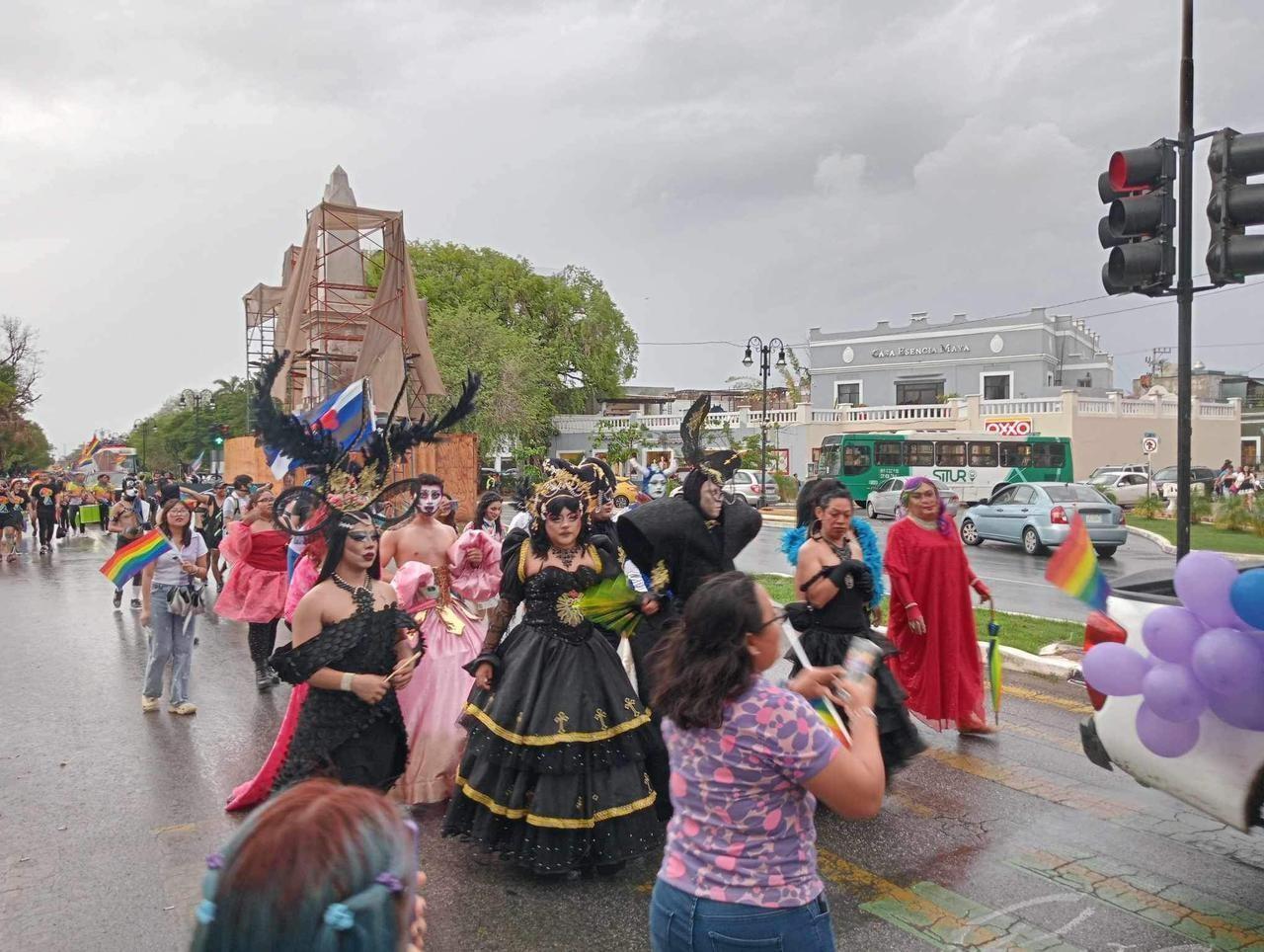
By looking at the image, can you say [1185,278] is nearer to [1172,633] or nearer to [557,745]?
[1172,633]

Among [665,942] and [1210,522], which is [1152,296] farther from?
[1210,522]

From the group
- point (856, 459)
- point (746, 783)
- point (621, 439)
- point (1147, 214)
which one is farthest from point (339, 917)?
point (621, 439)

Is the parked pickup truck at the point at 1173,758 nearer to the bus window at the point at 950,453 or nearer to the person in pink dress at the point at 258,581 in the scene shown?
the person in pink dress at the point at 258,581

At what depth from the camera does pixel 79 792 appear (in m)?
6.02

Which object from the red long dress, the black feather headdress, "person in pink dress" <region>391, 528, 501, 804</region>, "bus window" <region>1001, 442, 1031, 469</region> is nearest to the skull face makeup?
"person in pink dress" <region>391, 528, 501, 804</region>

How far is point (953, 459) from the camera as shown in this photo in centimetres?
3403

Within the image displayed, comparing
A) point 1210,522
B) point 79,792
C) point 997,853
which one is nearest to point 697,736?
point 997,853

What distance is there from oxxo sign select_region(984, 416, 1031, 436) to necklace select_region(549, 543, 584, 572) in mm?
37379

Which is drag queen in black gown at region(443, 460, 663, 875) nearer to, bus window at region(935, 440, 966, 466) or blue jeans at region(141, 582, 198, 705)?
blue jeans at region(141, 582, 198, 705)

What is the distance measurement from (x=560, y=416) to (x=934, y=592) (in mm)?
45563

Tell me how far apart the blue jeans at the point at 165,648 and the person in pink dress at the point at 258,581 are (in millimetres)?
809

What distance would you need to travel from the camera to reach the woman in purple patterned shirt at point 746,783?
2.32 metres

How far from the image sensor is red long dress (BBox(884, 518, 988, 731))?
254 inches

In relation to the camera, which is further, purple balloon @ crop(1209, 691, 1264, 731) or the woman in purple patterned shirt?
purple balloon @ crop(1209, 691, 1264, 731)
